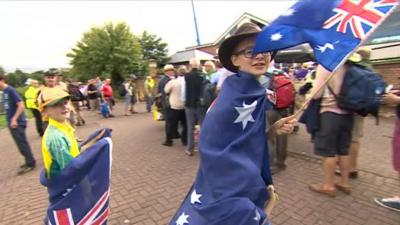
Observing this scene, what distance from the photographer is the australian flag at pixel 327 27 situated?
1.61 m

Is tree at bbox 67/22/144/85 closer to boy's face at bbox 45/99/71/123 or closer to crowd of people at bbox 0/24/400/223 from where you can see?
crowd of people at bbox 0/24/400/223

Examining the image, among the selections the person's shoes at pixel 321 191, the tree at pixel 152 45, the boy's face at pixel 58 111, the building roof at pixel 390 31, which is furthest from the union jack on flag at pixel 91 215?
the tree at pixel 152 45

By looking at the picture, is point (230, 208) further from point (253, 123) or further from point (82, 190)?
point (82, 190)

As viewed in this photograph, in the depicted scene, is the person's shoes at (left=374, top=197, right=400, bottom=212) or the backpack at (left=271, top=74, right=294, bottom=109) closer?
the person's shoes at (left=374, top=197, right=400, bottom=212)

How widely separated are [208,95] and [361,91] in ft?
9.36

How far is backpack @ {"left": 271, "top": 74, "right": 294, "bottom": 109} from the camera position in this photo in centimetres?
431

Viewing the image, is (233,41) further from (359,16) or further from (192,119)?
(192,119)

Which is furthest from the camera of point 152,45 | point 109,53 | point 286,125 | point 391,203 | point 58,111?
point 152,45

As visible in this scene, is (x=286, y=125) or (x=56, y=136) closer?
(x=286, y=125)

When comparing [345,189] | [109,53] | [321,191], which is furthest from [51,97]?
[109,53]

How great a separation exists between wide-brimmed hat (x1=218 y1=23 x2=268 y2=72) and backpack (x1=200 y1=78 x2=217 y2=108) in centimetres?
365

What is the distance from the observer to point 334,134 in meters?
3.64

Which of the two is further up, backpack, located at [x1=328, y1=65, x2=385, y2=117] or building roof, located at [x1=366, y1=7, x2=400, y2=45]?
building roof, located at [x1=366, y1=7, x2=400, y2=45]

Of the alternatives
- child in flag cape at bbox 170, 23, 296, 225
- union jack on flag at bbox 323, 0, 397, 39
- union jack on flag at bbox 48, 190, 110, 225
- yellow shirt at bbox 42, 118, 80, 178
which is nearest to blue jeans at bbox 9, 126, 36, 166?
yellow shirt at bbox 42, 118, 80, 178
